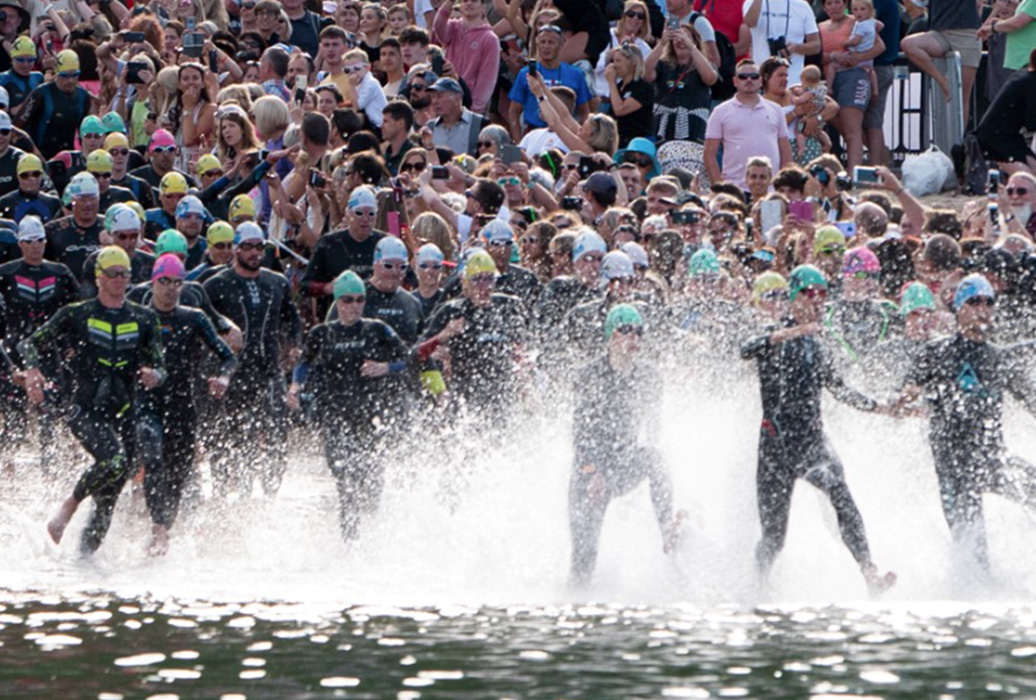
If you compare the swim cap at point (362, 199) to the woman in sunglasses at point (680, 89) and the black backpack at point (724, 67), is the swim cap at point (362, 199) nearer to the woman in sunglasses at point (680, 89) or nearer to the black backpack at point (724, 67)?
the woman in sunglasses at point (680, 89)

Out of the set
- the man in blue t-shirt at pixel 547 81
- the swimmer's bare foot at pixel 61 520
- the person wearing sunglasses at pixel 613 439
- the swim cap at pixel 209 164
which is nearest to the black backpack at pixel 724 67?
the man in blue t-shirt at pixel 547 81

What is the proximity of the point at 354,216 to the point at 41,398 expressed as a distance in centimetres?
291

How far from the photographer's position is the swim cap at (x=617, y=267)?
49.3 feet

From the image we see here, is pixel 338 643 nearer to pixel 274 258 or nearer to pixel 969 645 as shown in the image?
pixel 969 645

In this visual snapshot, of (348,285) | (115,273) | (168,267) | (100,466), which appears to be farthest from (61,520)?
(348,285)

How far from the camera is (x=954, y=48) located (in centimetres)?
2091

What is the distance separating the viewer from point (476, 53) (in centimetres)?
2114

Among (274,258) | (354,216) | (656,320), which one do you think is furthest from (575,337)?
(274,258)

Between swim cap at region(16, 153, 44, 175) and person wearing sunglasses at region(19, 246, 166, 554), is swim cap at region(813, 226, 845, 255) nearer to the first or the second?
person wearing sunglasses at region(19, 246, 166, 554)

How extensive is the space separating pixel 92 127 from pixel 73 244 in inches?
88.0

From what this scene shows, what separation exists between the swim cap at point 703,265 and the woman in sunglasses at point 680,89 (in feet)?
15.0

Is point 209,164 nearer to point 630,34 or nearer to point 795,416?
point 630,34

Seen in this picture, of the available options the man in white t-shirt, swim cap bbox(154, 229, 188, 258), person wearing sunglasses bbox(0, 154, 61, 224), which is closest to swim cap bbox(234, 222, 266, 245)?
swim cap bbox(154, 229, 188, 258)

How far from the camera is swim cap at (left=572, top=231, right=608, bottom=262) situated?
15.7 metres
